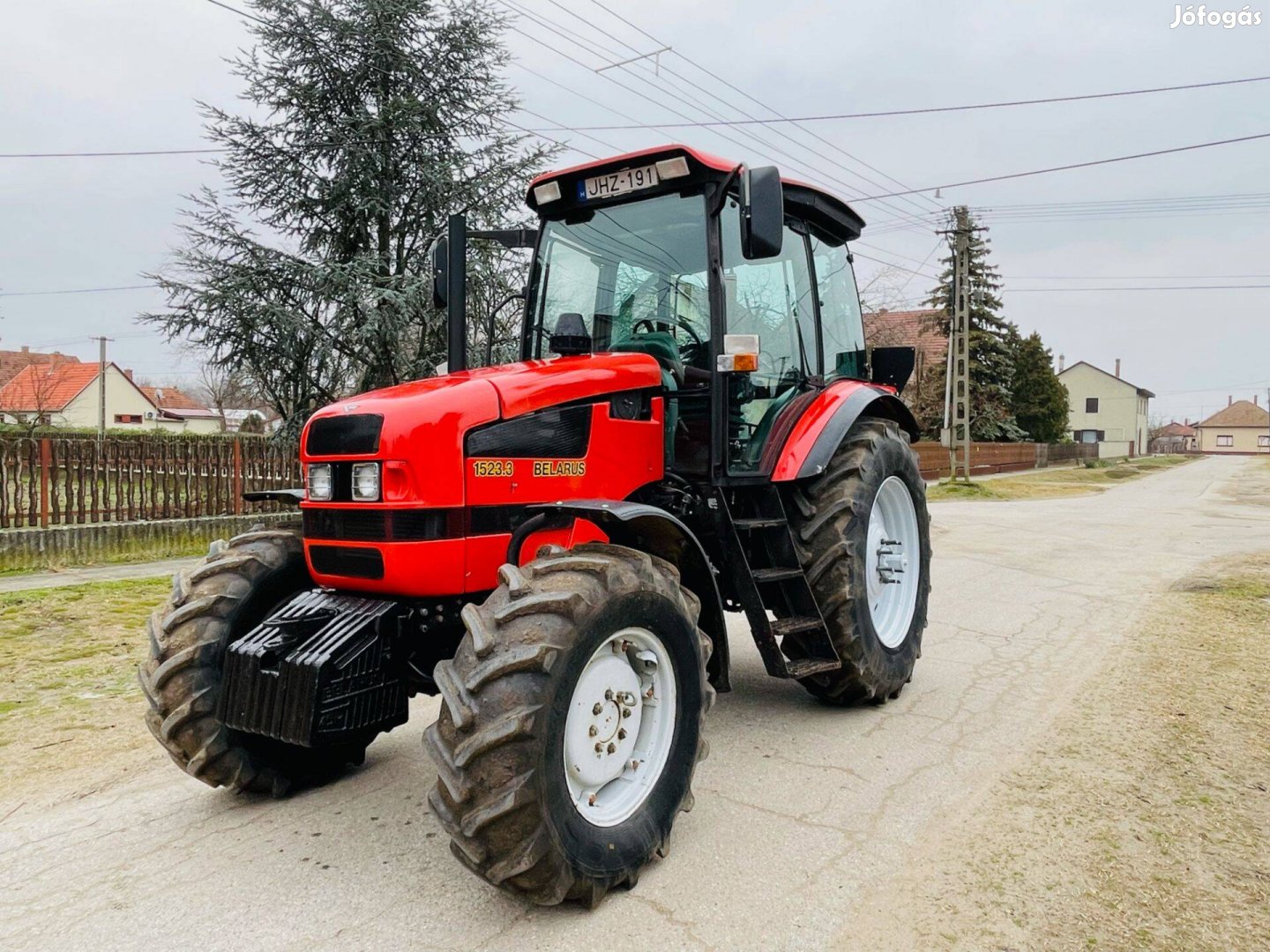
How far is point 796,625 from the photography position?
411cm

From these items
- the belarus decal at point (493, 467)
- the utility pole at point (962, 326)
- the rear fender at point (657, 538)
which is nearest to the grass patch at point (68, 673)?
the belarus decal at point (493, 467)

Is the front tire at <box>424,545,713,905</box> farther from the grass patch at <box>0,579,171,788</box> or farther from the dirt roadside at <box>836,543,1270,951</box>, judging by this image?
the grass patch at <box>0,579,171,788</box>

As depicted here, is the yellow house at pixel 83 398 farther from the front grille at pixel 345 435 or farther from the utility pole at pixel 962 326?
the front grille at pixel 345 435

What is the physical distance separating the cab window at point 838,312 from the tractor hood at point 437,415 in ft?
6.17

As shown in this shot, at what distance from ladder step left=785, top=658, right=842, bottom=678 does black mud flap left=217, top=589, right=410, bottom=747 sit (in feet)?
5.66

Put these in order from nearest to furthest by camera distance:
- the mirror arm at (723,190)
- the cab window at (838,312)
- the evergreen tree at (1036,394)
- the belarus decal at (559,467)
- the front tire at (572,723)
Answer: the front tire at (572,723) < the belarus decal at (559,467) < the mirror arm at (723,190) < the cab window at (838,312) < the evergreen tree at (1036,394)

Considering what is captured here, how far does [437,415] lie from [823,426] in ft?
6.82

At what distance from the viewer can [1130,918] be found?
8.78 ft

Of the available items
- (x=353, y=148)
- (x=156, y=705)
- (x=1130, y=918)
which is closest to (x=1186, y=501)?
(x=353, y=148)

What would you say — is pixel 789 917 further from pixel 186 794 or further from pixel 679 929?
pixel 186 794

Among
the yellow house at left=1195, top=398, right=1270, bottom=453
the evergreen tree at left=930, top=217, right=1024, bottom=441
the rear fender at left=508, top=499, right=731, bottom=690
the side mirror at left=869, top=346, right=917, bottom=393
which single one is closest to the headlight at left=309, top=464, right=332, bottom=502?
the rear fender at left=508, top=499, right=731, bottom=690

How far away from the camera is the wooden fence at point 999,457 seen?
2925cm

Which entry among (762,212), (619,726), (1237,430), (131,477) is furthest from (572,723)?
(1237,430)

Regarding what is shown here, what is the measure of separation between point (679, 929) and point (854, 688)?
6.84 ft
